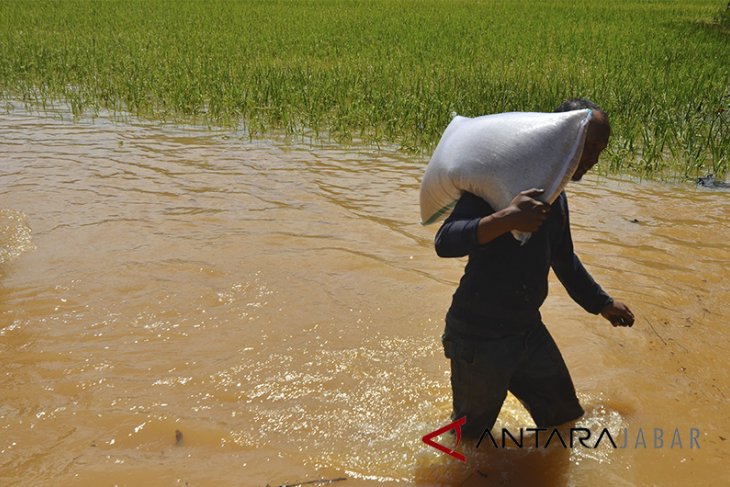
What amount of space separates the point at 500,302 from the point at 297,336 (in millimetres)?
1266

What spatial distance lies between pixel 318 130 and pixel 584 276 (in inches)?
191

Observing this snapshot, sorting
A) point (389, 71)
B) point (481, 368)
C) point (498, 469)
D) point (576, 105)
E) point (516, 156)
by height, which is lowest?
point (498, 469)

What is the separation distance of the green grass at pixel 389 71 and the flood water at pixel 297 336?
156 centimetres

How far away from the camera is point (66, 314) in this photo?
3203mm

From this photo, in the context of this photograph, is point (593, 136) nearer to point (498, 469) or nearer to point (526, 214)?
point (526, 214)

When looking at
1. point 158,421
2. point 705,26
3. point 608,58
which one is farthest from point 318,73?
point 705,26

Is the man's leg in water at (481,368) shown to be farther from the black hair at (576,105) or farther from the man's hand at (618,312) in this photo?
the black hair at (576,105)

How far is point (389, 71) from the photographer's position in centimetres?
871

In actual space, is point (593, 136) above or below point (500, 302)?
above

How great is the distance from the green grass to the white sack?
4.03m

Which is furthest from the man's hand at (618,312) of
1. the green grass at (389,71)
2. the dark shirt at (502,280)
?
the green grass at (389,71)

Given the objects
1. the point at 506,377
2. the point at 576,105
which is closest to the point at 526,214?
the point at 576,105

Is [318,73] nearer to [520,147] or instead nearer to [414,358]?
[414,358]

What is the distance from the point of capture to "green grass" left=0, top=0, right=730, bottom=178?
6.63m
